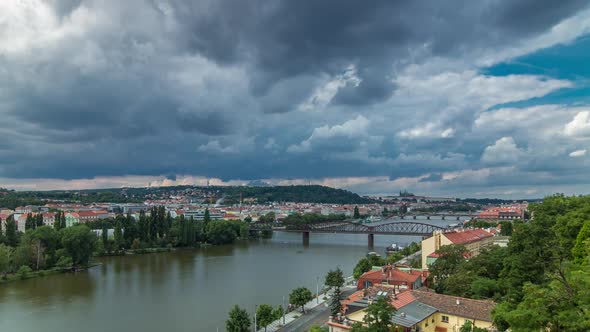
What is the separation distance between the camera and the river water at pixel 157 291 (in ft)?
50.8

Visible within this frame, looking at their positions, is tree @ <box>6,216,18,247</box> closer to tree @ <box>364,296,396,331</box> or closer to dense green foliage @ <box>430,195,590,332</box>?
dense green foliage @ <box>430,195,590,332</box>

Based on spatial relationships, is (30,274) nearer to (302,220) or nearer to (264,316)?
(264,316)

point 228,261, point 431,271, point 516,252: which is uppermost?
point 516,252

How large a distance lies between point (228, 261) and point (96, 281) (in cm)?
964

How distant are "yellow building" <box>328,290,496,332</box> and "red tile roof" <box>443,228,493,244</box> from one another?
1008 centimetres

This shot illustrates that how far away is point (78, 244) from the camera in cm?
2675

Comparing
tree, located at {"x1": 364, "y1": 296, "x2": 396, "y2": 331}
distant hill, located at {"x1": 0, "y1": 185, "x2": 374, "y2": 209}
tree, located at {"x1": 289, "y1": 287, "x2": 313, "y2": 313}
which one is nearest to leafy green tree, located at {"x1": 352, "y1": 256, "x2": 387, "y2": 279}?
tree, located at {"x1": 289, "y1": 287, "x2": 313, "y2": 313}

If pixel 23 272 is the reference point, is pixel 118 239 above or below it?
above

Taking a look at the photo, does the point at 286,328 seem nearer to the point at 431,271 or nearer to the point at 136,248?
the point at 431,271

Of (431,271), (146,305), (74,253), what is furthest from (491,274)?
(74,253)

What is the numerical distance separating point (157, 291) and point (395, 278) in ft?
37.4

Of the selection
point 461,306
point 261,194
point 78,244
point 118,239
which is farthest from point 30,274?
point 261,194

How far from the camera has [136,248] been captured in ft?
113

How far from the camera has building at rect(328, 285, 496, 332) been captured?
10.3 meters
